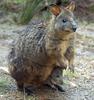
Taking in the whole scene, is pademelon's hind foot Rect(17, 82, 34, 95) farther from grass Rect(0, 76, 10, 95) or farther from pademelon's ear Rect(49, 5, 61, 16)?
pademelon's ear Rect(49, 5, 61, 16)

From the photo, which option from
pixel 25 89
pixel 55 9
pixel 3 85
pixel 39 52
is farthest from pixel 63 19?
pixel 3 85

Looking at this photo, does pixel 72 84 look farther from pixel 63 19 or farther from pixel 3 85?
pixel 63 19

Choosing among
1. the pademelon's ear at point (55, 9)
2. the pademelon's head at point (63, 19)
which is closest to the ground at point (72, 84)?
the pademelon's head at point (63, 19)

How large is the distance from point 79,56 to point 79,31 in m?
2.48

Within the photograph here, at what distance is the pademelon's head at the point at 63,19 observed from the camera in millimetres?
5114

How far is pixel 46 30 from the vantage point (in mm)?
5422

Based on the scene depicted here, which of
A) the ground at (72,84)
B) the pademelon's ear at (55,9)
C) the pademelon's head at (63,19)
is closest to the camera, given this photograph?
the pademelon's head at (63,19)

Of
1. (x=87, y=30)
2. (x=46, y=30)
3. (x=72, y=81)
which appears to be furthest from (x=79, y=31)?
(x=46, y=30)

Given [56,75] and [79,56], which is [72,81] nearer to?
[56,75]

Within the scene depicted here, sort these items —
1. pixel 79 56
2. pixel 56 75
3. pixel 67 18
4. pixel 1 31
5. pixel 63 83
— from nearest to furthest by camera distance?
pixel 67 18 → pixel 56 75 → pixel 63 83 → pixel 79 56 → pixel 1 31

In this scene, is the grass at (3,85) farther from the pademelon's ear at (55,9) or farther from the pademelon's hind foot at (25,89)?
the pademelon's ear at (55,9)

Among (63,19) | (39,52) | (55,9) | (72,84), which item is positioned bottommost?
(72,84)

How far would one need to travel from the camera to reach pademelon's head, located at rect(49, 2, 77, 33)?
511 cm

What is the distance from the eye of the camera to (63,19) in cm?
524
